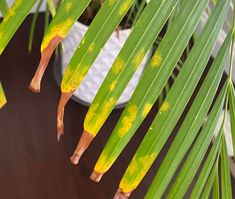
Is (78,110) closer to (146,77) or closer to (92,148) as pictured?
(92,148)

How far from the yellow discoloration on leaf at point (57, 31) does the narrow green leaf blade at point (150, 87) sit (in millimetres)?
84

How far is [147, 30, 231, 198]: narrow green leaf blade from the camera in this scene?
1.38ft

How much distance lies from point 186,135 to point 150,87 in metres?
0.07

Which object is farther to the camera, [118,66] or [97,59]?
[97,59]

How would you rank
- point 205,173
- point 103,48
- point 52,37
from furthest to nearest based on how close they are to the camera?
point 103,48
point 205,173
point 52,37

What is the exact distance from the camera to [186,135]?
423mm

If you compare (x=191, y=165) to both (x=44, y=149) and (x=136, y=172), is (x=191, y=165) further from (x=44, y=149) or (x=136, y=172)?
(x=44, y=149)

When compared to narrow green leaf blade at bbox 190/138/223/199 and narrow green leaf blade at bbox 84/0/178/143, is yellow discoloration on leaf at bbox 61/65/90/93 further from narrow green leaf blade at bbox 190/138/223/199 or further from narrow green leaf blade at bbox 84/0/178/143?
narrow green leaf blade at bbox 190/138/223/199

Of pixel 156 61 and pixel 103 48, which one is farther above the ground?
pixel 156 61

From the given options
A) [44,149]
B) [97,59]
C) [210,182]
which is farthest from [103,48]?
[210,182]

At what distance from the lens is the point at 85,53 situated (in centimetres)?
36

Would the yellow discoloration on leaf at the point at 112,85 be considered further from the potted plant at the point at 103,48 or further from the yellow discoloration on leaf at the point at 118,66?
the potted plant at the point at 103,48

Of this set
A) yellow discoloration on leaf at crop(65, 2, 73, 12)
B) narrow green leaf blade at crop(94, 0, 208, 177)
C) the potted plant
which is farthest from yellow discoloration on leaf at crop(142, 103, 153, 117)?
the potted plant

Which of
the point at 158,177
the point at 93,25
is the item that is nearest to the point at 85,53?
the point at 93,25
